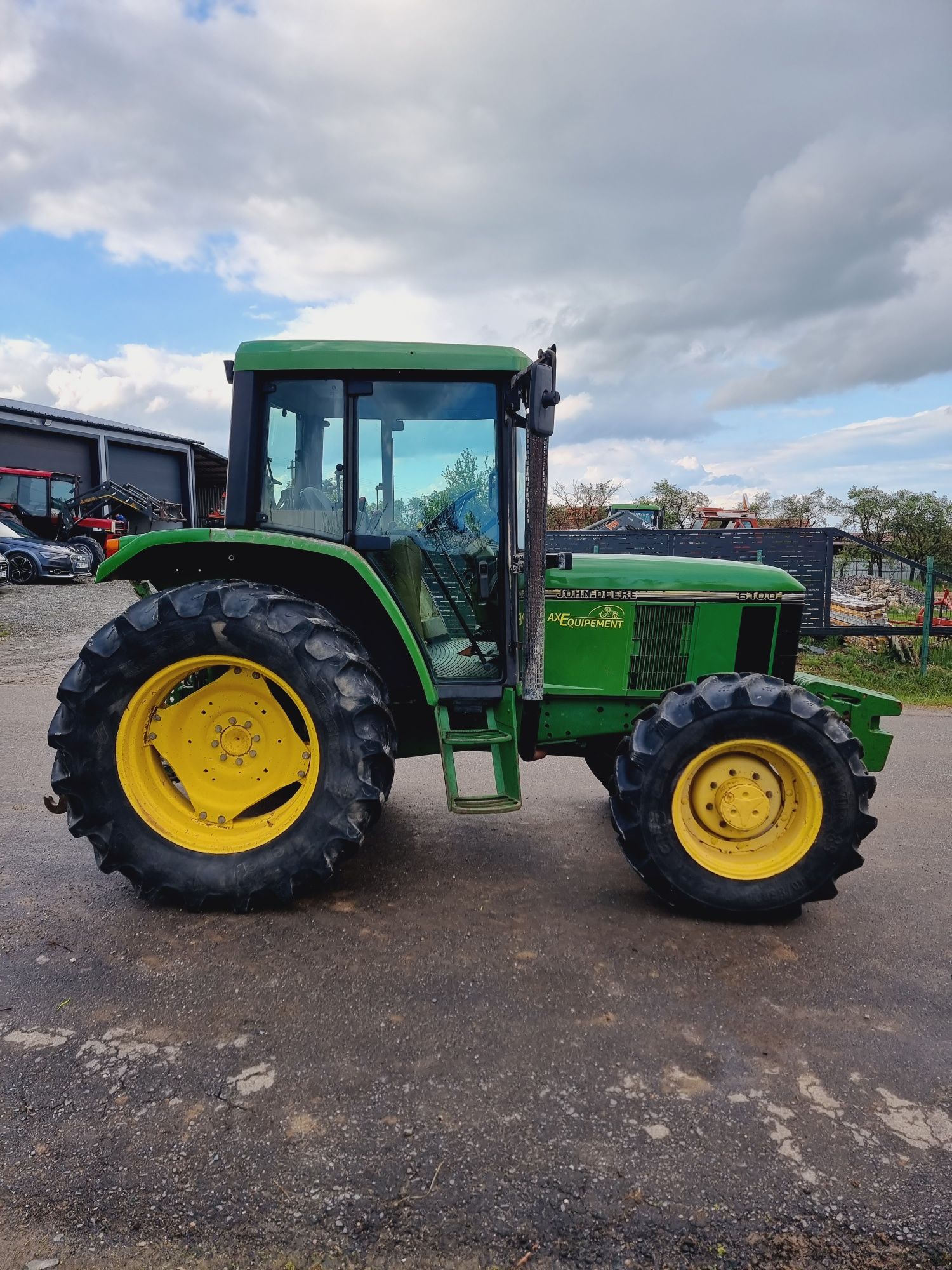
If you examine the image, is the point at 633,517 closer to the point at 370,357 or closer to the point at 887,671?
the point at 887,671

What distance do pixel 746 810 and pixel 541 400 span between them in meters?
1.82

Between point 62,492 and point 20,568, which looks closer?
point 20,568

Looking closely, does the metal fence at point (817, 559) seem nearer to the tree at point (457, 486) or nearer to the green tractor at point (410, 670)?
the green tractor at point (410, 670)

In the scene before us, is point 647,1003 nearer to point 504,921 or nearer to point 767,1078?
point 767,1078

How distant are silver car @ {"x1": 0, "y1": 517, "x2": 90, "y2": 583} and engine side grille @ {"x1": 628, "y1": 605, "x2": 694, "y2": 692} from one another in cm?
1642

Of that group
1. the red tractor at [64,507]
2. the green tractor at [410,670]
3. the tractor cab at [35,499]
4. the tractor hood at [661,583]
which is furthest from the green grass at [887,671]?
the tractor cab at [35,499]

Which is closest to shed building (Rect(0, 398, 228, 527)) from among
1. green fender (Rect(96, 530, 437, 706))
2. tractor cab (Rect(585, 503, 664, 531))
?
tractor cab (Rect(585, 503, 664, 531))

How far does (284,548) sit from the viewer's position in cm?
336

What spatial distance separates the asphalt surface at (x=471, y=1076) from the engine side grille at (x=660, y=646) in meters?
0.92

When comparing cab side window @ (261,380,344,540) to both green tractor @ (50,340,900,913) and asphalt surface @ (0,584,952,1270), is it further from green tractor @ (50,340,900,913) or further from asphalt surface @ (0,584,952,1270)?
asphalt surface @ (0,584,952,1270)

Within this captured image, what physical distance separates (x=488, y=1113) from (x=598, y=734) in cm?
196

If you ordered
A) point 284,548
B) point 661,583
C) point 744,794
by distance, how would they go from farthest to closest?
1. point 661,583
2. point 284,548
3. point 744,794

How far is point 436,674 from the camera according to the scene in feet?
11.1

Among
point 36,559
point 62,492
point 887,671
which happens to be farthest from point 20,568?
point 887,671
